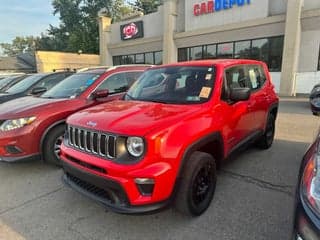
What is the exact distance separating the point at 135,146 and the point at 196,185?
90 centimetres

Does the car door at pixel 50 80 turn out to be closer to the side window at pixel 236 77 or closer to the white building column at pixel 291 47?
the side window at pixel 236 77

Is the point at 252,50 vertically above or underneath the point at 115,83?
above

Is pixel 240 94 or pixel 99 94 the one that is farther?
pixel 99 94

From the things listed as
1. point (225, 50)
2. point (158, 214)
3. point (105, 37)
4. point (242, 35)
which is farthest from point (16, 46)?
point (158, 214)

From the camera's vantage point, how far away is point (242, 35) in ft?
51.7

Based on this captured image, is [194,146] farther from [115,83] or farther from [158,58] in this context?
[158,58]

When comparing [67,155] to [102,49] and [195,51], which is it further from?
[102,49]

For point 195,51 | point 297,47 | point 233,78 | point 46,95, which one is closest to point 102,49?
point 195,51

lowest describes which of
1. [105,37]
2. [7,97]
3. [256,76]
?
[7,97]

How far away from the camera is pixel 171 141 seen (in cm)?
265

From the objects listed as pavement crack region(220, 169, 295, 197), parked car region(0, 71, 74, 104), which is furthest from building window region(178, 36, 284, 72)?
pavement crack region(220, 169, 295, 197)

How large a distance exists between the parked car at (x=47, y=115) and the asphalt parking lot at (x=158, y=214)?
0.44 meters

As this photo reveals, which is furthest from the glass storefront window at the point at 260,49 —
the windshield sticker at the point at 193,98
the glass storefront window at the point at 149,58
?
the windshield sticker at the point at 193,98

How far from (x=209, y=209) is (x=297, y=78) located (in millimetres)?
13521
